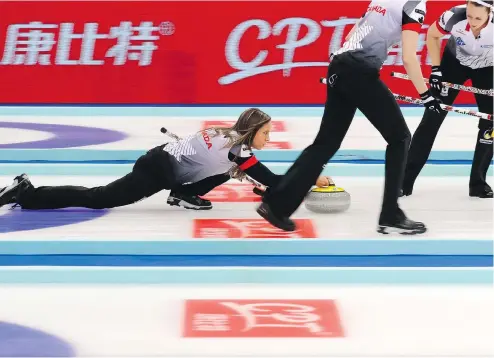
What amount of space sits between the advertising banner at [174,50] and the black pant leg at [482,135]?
4965 millimetres

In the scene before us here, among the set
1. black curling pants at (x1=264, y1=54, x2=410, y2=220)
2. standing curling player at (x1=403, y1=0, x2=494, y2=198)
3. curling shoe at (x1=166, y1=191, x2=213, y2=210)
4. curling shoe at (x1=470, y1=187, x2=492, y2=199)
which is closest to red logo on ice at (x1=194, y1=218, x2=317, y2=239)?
black curling pants at (x1=264, y1=54, x2=410, y2=220)

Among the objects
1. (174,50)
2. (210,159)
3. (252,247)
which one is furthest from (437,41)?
(174,50)

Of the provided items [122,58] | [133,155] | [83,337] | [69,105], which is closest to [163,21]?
[122,58]

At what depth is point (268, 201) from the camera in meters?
5.80

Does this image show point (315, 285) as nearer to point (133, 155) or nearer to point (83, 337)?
point (83, 337)

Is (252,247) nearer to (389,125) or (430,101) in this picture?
(389,125)

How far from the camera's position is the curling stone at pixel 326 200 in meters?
6.52

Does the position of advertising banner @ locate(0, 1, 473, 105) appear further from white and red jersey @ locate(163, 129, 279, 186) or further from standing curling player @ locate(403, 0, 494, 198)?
white and red jersey @ locate(163, 129, 279, 186)

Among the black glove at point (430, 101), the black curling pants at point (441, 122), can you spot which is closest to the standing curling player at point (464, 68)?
the black curling pants at point (441, 122)

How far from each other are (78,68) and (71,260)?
711cm

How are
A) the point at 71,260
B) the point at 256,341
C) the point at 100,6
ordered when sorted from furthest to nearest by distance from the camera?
1. the point at 100,6
2. the point at 71,260
3. the point at 256,341

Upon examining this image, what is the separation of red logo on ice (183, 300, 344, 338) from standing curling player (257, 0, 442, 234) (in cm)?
126

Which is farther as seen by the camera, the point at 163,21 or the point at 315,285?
the point at 163,21

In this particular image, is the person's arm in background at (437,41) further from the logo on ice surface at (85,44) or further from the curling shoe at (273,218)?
the logo on ice surface at (85,44)
